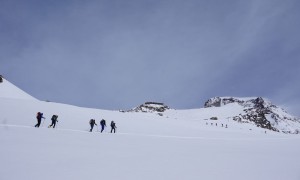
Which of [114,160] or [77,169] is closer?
[77,169]

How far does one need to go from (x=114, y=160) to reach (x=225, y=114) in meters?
117

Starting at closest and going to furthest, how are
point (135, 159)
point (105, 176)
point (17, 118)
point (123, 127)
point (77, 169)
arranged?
point (105, 176) < point (77, 169) < point (135, 159) < point (17, 118) < point (123, 127)

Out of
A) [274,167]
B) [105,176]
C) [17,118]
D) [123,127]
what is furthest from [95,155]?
[123,127]

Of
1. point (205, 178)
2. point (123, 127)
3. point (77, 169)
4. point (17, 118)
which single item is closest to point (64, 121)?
point (17, 118)

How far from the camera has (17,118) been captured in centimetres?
2369

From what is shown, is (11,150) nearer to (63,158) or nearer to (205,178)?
(63,158)

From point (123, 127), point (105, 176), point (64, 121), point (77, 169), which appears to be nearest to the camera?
point (105, 176)

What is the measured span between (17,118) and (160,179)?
19731 mm

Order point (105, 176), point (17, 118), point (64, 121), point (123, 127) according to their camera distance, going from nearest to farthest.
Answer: point (105, 176)
point (17, 118)
point (64, 121)
point (123, 127)

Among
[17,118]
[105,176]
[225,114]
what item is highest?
[225,114]

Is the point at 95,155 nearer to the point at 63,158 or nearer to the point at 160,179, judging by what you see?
the point at 63,158

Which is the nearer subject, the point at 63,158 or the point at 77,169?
the point at 77,169

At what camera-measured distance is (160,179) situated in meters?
8.35

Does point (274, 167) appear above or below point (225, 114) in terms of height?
below
